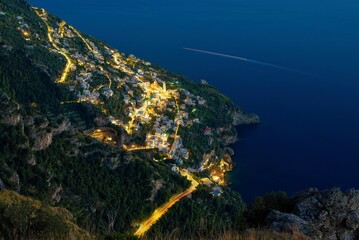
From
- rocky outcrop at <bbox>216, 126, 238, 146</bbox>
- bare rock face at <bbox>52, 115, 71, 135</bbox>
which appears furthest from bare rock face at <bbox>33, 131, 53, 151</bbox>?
rocky outcrop at <bbox>216, 126, 238, 146</bbox>

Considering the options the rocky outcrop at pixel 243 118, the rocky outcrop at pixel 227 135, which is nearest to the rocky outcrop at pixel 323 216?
the rocky outcrop at pixel 227 135

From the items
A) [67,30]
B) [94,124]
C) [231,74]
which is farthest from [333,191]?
[231,74]

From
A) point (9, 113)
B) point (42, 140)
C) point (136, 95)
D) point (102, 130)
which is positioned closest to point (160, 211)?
point (42, 140)

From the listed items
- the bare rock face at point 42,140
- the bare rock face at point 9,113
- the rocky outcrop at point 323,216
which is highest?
the bare rock face at point 9,113

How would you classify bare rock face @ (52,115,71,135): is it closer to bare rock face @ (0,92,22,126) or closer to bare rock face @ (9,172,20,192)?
bare rock face @ (0,92,22,126)

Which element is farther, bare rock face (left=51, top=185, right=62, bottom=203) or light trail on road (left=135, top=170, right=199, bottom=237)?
light trail on road (left=135, top=170, right=199, bottom=237)

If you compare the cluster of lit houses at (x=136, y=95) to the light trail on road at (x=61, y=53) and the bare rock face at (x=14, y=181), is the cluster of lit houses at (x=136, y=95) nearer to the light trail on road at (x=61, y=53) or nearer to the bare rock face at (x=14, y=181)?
the light trail on road at (x=61, y=53)
